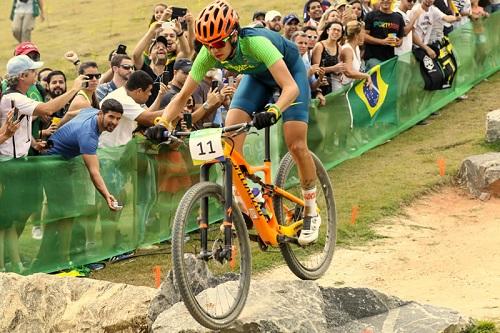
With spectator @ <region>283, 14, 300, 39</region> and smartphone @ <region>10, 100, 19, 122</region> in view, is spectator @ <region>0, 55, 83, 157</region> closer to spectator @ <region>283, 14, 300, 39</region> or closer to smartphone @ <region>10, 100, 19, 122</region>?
smartphone @ <region>10, 100, 19, 122</region>

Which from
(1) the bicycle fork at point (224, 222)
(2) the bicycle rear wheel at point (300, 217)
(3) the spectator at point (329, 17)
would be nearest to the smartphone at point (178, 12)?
(3) the spectator at point (329, 17)

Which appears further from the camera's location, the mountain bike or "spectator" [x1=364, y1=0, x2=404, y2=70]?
"spectator" [x1=364, y1=0, x2=404, y2=70]

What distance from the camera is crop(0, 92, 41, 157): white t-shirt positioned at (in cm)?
1070

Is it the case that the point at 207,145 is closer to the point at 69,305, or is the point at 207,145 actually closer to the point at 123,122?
the point at 69,305

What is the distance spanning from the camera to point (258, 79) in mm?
8641

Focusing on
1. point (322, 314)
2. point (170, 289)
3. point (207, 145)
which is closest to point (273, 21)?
point (170, 289)

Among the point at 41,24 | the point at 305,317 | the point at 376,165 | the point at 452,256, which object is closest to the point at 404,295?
the point at 452,256

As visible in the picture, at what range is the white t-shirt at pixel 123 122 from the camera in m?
11.6

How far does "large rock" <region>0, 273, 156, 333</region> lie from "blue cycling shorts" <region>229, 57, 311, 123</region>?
74.2 inches

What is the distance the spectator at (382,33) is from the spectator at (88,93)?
5.82m

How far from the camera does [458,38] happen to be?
62.1 ft

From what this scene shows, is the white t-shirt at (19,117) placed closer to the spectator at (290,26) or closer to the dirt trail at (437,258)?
the dirt trail at (437,258)

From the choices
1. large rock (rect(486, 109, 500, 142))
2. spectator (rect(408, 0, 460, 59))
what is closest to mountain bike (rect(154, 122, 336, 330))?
large rock (rect(486, 109, 500, 142))

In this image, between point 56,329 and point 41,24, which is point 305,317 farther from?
point 41,24
